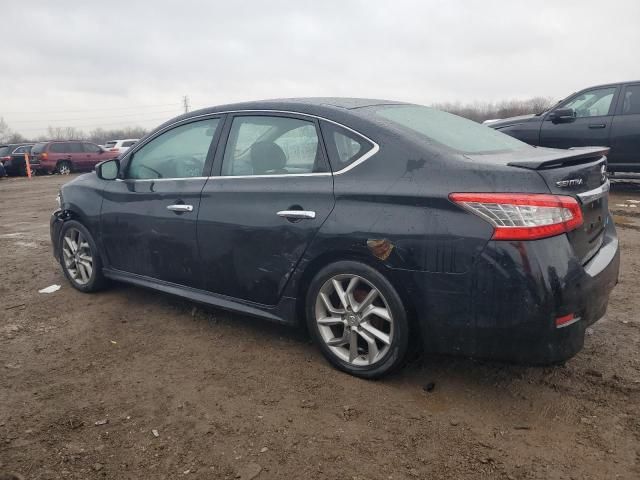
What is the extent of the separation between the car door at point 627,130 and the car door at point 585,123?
0.11 metres

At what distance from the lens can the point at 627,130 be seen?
27.2 feet

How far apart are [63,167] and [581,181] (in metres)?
24.7

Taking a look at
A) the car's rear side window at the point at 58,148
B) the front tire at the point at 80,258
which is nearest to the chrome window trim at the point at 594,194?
the front tire at the point at 80,258

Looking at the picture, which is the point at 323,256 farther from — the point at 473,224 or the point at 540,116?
the point at 540,116

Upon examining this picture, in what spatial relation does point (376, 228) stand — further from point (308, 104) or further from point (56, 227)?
point (56, 227)

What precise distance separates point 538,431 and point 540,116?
7.77m

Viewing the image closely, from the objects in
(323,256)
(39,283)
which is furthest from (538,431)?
(39,283)

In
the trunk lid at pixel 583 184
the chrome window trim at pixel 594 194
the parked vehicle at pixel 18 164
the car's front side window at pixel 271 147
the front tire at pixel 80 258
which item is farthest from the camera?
the parked vehicle at pixel 18 164

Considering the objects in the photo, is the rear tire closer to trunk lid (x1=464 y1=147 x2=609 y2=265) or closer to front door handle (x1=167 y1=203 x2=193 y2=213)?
front door handle (x1=167 y1=203 x2=193 y2=213)

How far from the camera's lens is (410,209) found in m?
2.67

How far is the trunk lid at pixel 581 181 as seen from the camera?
2.51 metres

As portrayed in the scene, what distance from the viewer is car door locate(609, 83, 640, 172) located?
827 cm

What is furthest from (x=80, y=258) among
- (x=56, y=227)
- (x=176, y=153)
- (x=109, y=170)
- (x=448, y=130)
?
(x=448, y=130)

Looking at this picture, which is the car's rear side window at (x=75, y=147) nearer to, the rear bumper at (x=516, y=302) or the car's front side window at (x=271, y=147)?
the car's front side window at (x=271, y=147)
